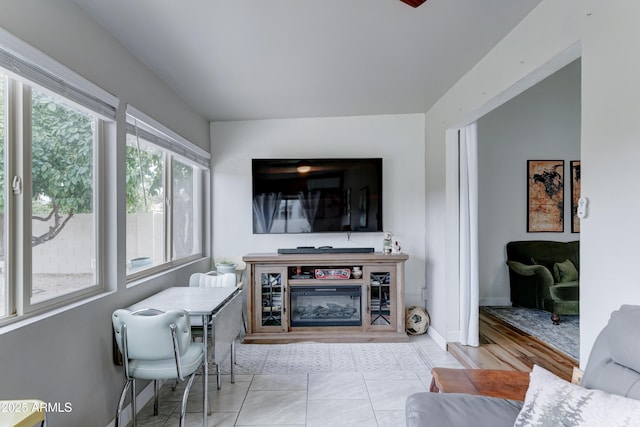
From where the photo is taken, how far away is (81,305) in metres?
1.75

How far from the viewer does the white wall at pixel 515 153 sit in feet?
14.6

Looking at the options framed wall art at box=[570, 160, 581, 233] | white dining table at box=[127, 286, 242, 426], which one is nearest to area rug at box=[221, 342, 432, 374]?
white dining table at box=[127, 286, 242, 426]

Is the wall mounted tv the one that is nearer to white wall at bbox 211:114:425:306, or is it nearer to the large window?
white wall at bbox 211:114:425:306

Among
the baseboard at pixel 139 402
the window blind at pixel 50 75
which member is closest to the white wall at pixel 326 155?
the baseboard at pixel 139 402

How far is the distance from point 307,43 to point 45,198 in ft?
5.75

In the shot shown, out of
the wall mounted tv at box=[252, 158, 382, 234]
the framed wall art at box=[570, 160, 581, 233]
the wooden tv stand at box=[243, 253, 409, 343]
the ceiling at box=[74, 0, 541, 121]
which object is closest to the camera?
the ceiling at box=[74, 0, 541, 121]

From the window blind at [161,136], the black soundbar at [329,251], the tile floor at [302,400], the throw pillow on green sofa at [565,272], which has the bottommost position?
the tile floor at [302,400]

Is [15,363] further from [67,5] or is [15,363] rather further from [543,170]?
[543,170]

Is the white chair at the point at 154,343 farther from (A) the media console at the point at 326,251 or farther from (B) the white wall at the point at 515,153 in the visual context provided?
(B) the white wall at the point at 515,153

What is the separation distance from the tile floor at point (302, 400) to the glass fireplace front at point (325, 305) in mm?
821

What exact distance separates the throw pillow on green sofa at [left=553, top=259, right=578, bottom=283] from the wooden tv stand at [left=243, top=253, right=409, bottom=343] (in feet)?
6.61

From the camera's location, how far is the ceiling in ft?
6.03

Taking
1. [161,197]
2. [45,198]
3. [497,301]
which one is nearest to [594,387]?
[45,198]

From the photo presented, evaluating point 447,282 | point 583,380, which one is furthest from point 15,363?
point 447,282
